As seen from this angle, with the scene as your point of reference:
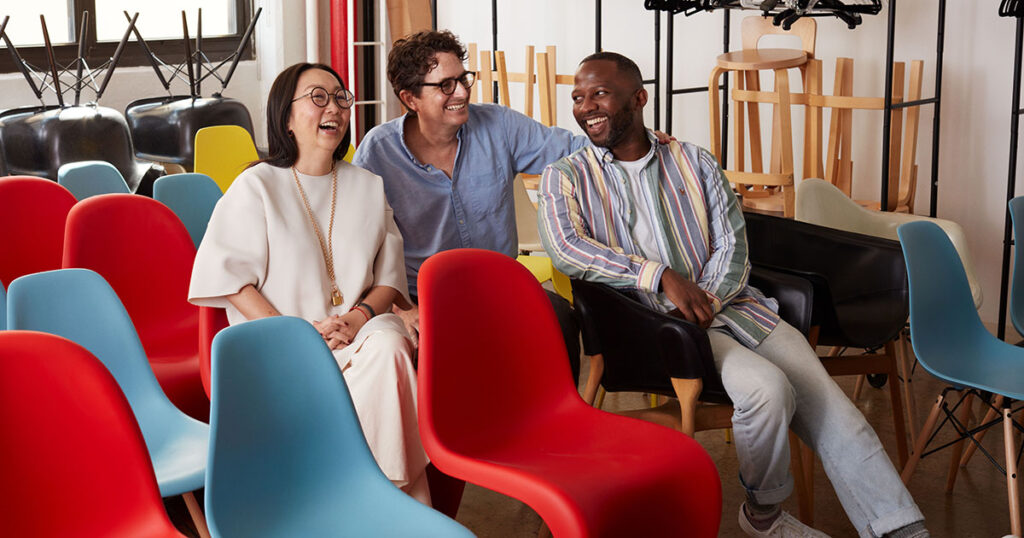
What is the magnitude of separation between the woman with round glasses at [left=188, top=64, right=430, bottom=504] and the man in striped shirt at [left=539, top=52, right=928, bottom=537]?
52 centimetres

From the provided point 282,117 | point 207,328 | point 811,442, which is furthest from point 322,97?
point 811,442

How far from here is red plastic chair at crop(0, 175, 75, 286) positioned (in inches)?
128

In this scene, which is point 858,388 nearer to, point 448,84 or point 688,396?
point 688,396

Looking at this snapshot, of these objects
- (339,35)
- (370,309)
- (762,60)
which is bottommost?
(370,309)

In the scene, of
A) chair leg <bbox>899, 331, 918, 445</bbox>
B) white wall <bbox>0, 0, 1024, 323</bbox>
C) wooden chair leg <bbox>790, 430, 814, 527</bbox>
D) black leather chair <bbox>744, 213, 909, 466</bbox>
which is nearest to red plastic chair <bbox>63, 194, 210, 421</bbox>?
wooden chair leg <bbox>790, 430, 814, 527</bbox>

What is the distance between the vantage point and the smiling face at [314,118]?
9.32 ft

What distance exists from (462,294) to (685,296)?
74 cm

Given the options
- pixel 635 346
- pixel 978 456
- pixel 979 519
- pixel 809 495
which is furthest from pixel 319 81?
pixel 978 456

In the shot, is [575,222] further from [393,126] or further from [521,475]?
[521,475]

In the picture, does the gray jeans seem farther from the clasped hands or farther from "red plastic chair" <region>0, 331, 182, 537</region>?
"red plastic chair" <region>0, 331, 182, 537</region>

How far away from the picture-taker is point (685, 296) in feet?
9.32

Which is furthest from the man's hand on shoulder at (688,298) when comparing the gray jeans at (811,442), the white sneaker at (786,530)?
the white sneaker at (786,530)

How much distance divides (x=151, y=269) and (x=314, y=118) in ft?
2.56

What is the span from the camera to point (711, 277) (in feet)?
9.97
